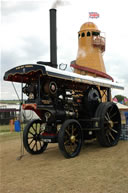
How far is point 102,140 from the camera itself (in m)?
7.21

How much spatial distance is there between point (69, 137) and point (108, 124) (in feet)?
6.37

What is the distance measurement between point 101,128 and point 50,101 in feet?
6.09

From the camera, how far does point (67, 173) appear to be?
484 cm

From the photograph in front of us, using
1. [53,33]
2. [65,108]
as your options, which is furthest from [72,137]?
[53,33]

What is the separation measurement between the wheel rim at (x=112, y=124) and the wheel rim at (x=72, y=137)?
1321 mm

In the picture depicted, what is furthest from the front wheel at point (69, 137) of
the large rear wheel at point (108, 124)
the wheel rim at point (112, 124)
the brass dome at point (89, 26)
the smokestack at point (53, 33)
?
the brass dome at point (89, 26)

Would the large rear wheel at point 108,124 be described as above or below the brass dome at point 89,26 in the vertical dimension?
below

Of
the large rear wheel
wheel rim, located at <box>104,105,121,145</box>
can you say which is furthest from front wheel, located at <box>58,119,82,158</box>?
wheel rim, located at <box>104,105,121,145</box>

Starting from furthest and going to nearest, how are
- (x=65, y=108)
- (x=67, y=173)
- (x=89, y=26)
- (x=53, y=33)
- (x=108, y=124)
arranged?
(x=89, y=26) < (x=53, y=33) < (x=108, y=124) < (x=65, y=108) < (x=67, y=173)

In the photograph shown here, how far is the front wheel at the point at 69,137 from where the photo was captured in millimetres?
5887

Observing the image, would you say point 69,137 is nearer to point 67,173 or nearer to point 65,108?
point 65,108

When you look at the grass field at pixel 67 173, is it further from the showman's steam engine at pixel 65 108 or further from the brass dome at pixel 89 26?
the brass dome at pixel 89 26

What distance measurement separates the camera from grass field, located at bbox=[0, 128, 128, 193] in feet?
13.3

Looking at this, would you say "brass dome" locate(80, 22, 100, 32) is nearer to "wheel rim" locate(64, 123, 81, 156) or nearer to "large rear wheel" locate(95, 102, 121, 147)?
"large rear wheel" locate(95, 102, 121, 147)
